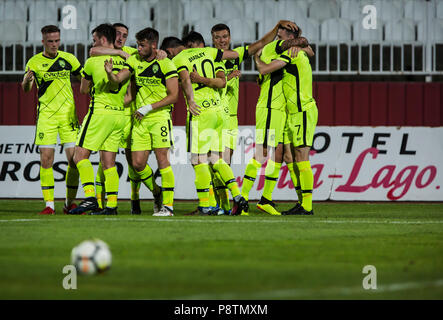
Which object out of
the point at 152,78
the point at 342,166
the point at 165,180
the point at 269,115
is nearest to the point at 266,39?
the point at 269,115

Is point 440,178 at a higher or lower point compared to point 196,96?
lower

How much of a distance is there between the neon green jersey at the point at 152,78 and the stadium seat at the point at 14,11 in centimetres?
668

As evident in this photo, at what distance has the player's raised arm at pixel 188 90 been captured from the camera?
31.1ft

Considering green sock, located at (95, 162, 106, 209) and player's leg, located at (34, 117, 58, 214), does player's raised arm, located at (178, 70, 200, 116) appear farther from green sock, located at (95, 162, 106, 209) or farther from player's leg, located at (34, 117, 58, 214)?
player's leg, located at (34, 117, 58, 214)

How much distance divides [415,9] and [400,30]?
0.57 meters

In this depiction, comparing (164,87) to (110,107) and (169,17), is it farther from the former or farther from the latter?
(169,17)

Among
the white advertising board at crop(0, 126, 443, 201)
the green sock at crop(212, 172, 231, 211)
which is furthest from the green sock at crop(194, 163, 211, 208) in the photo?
the white advertising board at crop(0, 126, 443, 201)

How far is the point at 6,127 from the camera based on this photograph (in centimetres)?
1352

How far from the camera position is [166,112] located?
9727 mm

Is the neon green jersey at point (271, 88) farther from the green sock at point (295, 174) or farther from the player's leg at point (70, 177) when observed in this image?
the player's leg at point (70, 177)

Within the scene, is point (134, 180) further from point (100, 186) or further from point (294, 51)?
point (294, 51)

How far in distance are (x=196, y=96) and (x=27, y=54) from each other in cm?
625
